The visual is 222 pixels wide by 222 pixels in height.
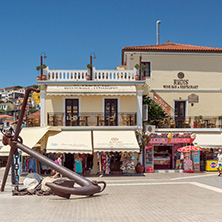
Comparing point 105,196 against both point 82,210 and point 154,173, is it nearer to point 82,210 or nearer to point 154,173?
point 82,210

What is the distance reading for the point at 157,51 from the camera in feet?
Answer: 84.1

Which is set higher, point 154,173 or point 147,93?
point 147,93

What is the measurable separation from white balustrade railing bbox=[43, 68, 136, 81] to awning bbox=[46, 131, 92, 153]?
3860 mm

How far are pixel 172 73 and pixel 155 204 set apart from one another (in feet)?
54.4

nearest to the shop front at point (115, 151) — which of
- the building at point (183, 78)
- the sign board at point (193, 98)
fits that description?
the building at point (183, 78)

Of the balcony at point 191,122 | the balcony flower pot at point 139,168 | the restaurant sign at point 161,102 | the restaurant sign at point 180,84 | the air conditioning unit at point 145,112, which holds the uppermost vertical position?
the restaurant sign at point 180,84

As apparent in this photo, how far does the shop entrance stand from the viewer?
23.9m

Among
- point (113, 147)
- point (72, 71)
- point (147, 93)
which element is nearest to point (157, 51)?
point (147, 93)

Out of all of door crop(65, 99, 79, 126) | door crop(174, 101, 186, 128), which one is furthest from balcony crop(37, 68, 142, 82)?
door crop(174, 101, 186, 128)

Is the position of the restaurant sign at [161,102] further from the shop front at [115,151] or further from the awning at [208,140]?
the shop front at [115,151]

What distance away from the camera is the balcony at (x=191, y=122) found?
23922 millimetres

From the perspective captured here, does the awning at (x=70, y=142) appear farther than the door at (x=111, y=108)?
No

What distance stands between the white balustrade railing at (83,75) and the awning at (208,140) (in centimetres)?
631

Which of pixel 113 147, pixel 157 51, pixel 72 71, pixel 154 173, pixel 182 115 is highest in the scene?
pixel 157 51
